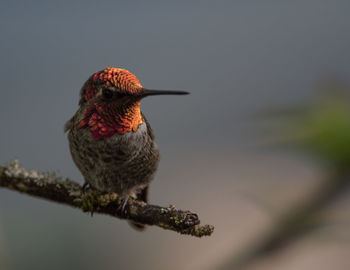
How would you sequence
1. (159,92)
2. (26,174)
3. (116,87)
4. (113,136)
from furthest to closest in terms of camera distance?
(26,174)
(113,136)
(116,87)
(159,92)

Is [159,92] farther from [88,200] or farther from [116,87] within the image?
[88,200]

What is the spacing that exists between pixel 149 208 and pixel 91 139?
9.0 inches

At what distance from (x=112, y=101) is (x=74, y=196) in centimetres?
33

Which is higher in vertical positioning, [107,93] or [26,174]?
[107,93]

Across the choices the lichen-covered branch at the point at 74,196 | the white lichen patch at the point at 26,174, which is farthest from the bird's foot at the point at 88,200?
the white lichen patch at the point at 26,174

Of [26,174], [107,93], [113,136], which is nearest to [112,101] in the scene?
[107,93]

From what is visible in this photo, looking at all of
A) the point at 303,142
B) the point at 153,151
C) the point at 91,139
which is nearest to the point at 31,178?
the point at 91,139

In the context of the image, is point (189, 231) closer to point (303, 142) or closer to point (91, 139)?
point (91, 139)

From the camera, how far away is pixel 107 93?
31.1 inches

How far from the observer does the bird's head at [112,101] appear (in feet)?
2.43

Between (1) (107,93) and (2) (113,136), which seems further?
(2) (113,136)

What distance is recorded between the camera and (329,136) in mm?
1099

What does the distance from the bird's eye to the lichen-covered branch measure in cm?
25

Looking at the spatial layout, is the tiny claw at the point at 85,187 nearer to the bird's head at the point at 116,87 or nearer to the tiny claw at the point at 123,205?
the tiny claw at the point at 123,205
